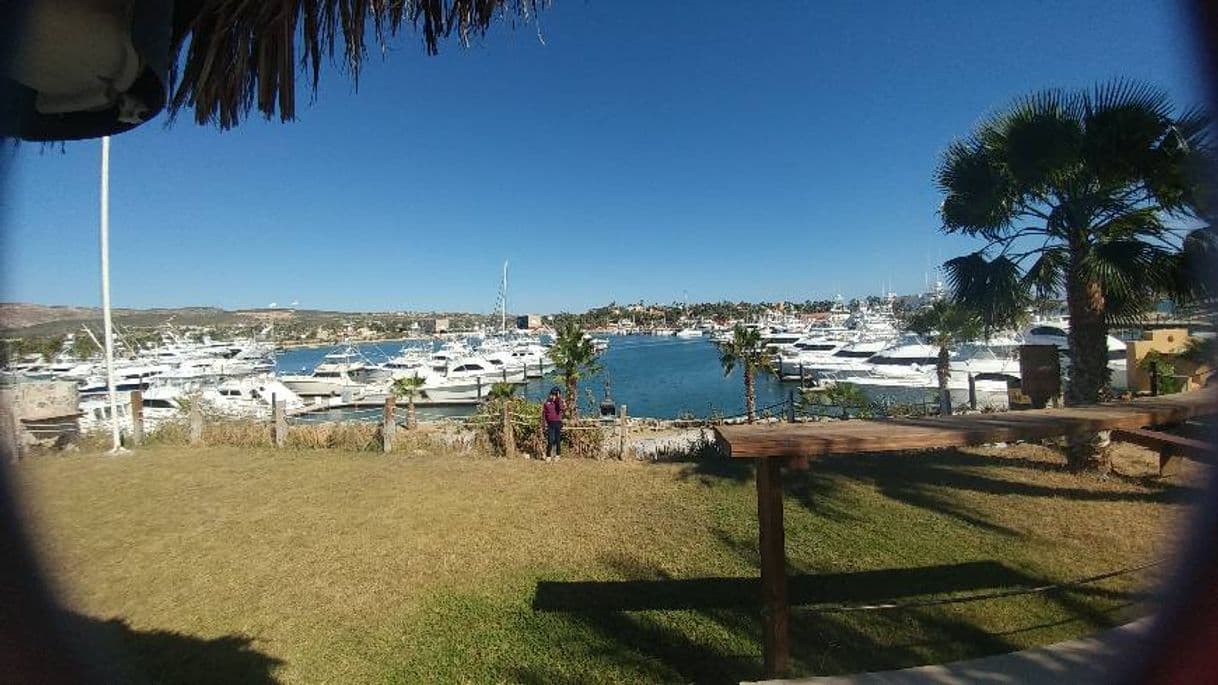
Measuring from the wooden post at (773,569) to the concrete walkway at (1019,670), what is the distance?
0.30 metres

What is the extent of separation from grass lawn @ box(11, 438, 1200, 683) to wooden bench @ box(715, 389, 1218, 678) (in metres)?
0.51

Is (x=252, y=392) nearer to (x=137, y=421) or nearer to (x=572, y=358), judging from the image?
(x=137, y=421)

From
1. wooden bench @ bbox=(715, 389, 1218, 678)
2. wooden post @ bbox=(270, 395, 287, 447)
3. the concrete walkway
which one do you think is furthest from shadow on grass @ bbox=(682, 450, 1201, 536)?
wooden post @ bbox=(270, 395, 287, 447)

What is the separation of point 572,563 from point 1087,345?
8.12 meters

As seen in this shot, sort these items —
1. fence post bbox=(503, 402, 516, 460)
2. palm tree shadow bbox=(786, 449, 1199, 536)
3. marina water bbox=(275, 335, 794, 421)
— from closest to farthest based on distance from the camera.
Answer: palm tree shadow bbox=(786, 449, 1199, 536) < fence post bbox=(503, 402, 516, 460) < marina water bbox=(275, 335, 794, 421)

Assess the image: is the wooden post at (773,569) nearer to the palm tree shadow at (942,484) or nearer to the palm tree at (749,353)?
the palm tree shadow at (942,484)

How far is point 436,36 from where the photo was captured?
212 cm

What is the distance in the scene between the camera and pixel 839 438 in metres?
2.86

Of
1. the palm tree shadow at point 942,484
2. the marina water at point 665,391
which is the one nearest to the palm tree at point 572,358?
the marina water at point 665,391

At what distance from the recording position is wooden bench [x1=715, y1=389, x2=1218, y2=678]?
2844 millimetres

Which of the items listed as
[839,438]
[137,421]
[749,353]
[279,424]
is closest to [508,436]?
[279,424]

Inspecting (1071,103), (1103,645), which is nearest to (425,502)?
(1103,645)

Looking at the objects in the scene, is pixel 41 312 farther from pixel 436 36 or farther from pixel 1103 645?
pixel 1103 645

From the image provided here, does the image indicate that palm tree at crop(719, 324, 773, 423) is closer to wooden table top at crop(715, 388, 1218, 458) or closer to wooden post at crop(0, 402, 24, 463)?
wooden table top at crop(715, 388, 1218, 458)
